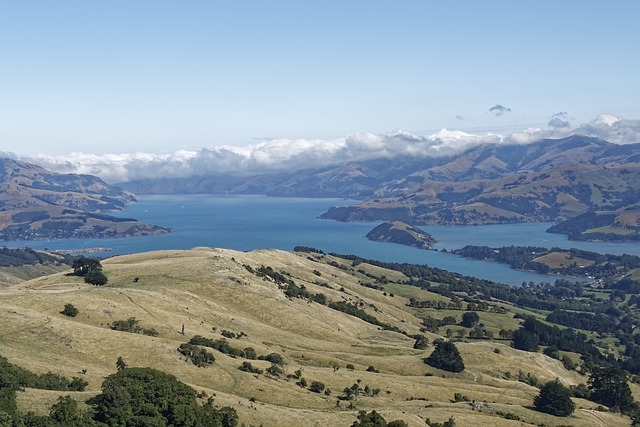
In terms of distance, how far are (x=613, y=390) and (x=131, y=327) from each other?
304ft

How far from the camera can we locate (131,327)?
10619 cm

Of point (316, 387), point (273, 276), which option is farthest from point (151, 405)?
point (273, 276)

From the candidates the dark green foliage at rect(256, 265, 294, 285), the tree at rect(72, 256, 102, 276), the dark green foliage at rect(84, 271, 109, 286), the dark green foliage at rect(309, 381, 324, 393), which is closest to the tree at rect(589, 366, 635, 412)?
the dark green foliage at rect(309, 381, 324, 393)

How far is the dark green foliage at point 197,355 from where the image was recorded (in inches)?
3531

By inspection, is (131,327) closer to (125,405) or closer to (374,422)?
(125,405)

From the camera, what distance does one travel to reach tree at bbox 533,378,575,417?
10081cm

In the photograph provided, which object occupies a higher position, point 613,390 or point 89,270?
point 89,270

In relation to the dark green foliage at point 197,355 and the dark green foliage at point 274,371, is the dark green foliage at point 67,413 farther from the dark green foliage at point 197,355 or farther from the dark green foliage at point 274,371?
the dark green foliage at point 274,371

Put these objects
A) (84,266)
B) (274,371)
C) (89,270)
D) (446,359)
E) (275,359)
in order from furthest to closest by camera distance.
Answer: (84,266)
(89,270)
(446,359)
(275,359)
(274,371)

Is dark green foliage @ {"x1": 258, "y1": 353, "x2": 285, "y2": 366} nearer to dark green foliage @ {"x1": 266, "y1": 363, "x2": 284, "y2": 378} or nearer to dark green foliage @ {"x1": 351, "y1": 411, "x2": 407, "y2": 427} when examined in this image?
dark green foliage @ {"x1": 266, "y1": 363, "x2": 284, "y2": 378}

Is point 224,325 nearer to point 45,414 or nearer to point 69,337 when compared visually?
point 69,337

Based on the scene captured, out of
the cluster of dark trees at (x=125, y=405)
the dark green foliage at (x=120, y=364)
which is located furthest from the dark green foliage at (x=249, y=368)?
the cluster of dark trees at (x=125, y=405)

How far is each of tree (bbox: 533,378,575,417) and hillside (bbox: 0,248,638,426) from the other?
2201mm

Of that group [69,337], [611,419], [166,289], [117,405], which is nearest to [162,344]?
[69,337]
